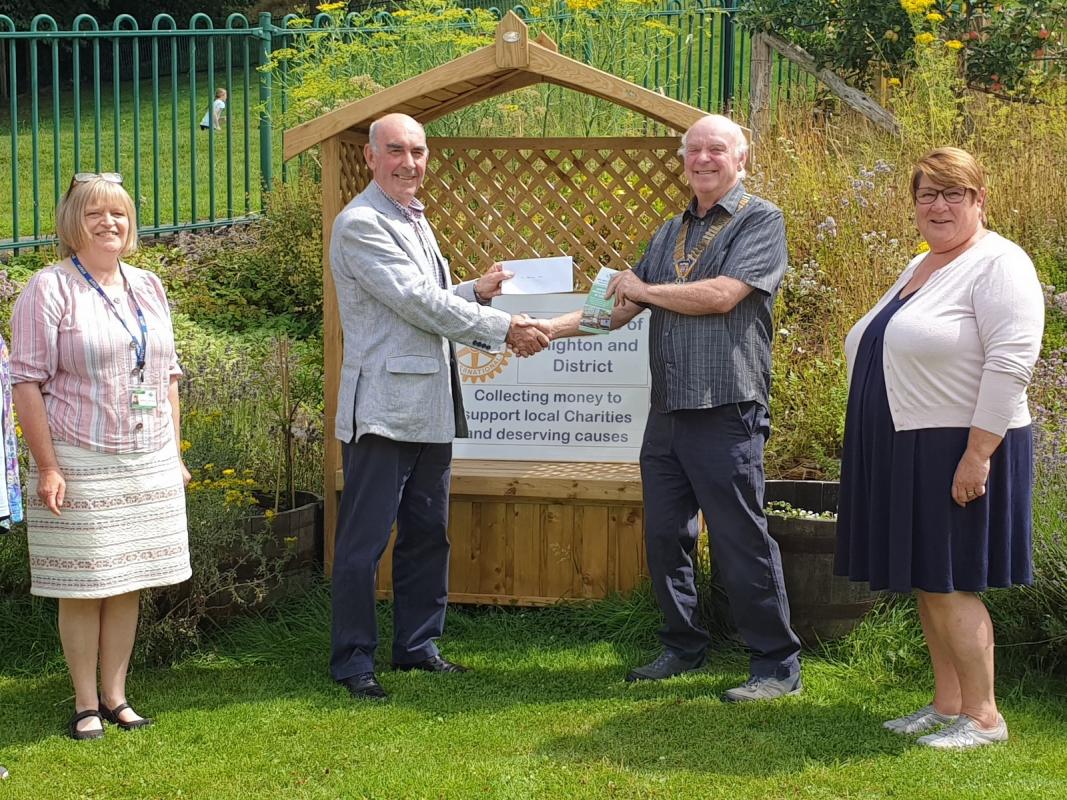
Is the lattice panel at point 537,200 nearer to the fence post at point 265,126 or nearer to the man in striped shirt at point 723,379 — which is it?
the man in striped shirt at point 723,379

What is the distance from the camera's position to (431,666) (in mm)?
4648

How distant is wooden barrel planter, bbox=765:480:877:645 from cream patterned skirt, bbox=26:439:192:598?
6.94 feet

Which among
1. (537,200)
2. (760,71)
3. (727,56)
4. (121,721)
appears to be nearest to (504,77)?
(537,200)

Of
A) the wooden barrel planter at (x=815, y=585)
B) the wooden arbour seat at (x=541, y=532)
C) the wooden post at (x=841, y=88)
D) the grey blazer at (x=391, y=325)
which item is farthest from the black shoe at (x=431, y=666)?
the wooden post at (x=841, y=88)

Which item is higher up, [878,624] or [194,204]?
[194,204]

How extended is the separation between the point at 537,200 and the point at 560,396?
86 cm

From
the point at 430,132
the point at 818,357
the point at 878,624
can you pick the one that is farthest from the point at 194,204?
the point at 878,624

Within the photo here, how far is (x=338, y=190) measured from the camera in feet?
17.2

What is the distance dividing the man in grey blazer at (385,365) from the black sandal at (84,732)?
81 centimetres

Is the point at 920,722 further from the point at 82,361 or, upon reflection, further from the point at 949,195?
the point at 82,361

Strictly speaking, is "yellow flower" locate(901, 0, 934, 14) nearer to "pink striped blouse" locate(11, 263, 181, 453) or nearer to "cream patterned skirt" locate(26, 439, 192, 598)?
"pink striped blouse" locate(11, 263, 181, 453)

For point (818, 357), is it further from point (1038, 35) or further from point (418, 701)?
point (1038, 35)

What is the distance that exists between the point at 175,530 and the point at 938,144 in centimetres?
592

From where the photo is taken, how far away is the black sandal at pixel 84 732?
3988mm
